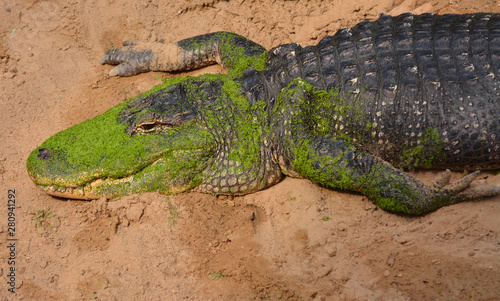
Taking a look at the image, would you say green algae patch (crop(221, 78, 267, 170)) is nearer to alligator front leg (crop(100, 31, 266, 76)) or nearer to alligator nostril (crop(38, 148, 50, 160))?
alligator front leg (crop(100, 31, 266, 76))

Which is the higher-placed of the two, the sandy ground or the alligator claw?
the alligator claw

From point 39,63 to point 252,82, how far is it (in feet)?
10.7

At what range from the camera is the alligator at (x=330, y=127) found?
13.0ft

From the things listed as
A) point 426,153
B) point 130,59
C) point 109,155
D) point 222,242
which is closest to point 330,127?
point 426,153

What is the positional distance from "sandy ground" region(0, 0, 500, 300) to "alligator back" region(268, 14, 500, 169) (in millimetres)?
478

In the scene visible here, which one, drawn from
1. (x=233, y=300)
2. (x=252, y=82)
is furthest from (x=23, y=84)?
(x=233, y=300)

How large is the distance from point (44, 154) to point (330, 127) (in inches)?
113

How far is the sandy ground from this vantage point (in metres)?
3.43

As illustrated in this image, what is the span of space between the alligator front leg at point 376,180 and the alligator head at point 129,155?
3.49 feet

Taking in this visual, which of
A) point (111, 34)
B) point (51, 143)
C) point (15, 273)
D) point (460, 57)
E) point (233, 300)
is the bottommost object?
point (15, 273)

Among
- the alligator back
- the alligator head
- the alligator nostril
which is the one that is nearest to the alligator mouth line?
the alligator head

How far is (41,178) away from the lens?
4.13 metres

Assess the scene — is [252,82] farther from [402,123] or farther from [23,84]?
[23,84]

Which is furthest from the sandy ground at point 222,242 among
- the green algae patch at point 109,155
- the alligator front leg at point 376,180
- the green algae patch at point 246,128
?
the green algae patch at point 246,128
